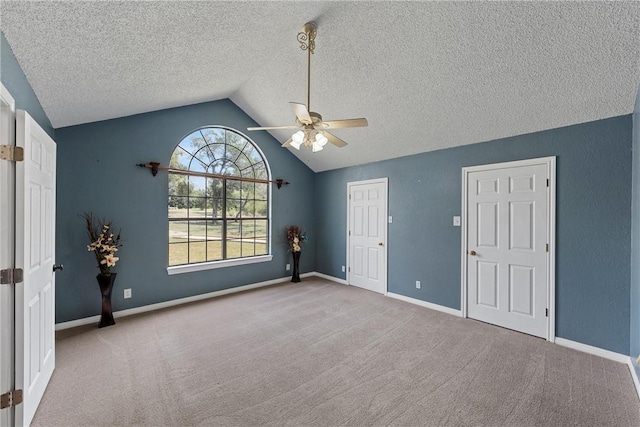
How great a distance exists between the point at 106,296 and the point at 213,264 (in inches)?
54.9

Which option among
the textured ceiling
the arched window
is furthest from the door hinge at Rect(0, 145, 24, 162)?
the arched window

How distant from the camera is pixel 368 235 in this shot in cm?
489

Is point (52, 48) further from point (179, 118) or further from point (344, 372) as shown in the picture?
point (344, 372)

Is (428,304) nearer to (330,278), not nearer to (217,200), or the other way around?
(330,278)

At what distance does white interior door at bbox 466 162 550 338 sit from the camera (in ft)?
9.91

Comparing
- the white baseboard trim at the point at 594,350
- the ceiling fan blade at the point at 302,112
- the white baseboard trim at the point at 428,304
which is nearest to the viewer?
the ceiling fan blade at the point at 302,112

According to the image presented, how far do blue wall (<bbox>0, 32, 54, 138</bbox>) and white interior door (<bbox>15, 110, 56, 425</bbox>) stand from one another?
185 mm

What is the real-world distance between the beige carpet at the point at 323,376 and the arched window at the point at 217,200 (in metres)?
1.23

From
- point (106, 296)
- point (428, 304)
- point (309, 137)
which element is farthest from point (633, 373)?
point (106, 296)

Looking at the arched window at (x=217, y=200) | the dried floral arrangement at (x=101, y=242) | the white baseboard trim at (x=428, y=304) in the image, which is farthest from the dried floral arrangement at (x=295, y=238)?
the dried floral arrangement at (x=101, y=242)

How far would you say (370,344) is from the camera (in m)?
2.84

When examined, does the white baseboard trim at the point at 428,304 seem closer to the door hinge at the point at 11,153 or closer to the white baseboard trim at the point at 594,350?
the white baseboard trim at the point at 594,350

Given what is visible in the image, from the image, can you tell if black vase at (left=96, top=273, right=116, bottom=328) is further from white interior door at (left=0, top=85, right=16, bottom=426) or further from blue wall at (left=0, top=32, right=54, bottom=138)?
blue wall at (left=0, top=32, right=54, bottom=138)

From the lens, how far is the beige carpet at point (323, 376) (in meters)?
1.84
